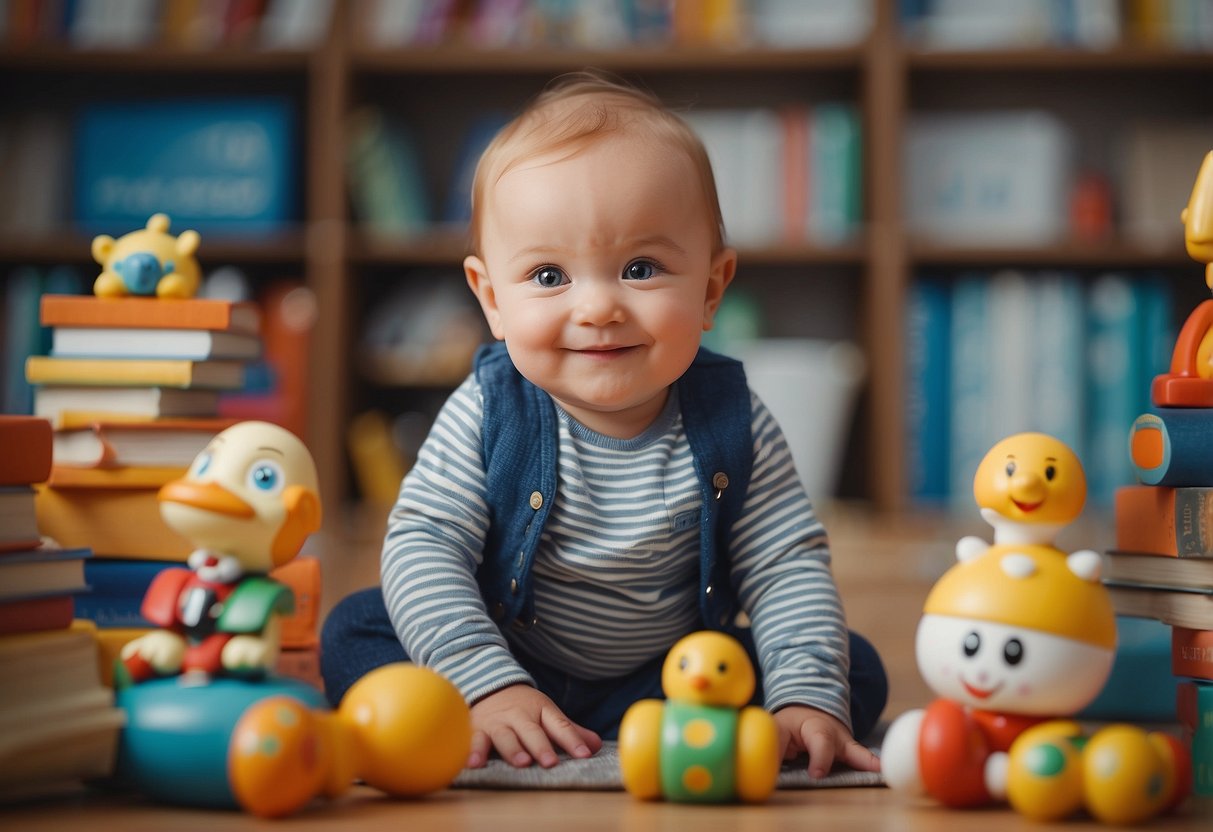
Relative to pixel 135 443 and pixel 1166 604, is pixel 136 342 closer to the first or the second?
pixel 135 443

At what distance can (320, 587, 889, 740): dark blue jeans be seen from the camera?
109cm

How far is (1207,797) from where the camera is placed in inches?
34.4

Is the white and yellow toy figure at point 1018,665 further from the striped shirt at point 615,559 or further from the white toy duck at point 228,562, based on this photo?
the white toy duck at point 228,562

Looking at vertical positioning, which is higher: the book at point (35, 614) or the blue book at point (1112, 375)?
the blue book at point (1112, 375)

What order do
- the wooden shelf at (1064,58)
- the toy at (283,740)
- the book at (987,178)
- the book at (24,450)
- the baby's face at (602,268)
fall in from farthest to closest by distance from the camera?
the book at (987,178), the wooden shelf at (1064,58), the baby's face at (602,268), the book at (24,450), the toy at (283,740)

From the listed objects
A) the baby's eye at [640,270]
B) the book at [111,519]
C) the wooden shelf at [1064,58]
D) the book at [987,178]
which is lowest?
the book at [111,519]

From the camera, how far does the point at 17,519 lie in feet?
2.74

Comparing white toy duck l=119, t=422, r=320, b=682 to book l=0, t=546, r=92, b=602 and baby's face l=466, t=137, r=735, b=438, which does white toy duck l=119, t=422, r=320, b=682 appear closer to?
book l=0, t=546, r=92, b=602

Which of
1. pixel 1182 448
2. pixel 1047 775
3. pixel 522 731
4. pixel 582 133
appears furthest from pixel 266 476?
pixel 1182 448

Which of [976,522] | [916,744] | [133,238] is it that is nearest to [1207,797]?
[916,744]

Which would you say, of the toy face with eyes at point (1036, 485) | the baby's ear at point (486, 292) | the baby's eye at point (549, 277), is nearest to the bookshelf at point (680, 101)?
the baby's ear at point (486, 292)

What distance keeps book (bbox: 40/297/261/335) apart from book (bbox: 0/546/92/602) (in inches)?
11.8

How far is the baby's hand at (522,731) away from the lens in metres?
0.91

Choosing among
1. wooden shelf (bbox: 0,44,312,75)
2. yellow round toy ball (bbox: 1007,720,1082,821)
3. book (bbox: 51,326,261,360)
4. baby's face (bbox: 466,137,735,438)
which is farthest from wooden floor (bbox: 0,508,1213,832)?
wooden shelf (bbox: 0,44,312,75)
